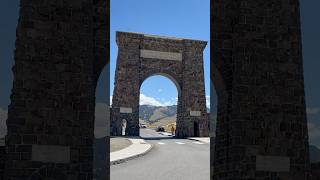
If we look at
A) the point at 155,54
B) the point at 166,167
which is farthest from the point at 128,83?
the point at 166,167

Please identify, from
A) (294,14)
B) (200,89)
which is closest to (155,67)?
(200,89)

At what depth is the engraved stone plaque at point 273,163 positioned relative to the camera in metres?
9.21

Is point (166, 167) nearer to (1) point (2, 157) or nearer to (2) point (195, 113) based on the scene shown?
(1) point (2, 157)

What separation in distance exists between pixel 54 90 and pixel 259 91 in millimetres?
4821

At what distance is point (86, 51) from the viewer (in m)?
8.76

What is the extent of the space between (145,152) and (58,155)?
35.9 ft

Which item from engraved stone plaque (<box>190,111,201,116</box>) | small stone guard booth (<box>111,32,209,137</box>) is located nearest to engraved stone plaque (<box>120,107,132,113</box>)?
small stone guard booth (<box>111,32,209,137</box>)

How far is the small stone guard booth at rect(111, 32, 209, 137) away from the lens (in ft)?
105

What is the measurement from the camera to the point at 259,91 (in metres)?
9.52

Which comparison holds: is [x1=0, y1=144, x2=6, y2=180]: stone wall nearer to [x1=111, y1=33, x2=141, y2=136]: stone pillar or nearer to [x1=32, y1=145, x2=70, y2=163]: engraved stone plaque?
[x1=32, y1=145, x2=70, y2=163]: engraved stone plaque

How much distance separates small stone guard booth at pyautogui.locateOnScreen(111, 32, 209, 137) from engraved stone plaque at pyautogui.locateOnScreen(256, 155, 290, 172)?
2302cm

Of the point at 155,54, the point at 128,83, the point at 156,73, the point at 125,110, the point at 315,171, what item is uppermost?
the point at 155,54

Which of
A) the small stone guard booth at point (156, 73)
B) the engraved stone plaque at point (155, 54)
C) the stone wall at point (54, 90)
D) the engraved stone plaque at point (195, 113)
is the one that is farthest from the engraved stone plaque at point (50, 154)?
the engraved stone plaque at point (195, 113)

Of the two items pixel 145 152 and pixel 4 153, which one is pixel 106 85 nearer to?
pixel 4 153
